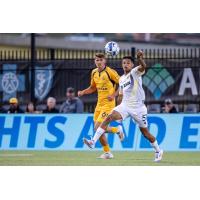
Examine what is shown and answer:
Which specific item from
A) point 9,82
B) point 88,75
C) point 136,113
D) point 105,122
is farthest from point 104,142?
point 9,82

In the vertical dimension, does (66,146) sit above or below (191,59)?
below

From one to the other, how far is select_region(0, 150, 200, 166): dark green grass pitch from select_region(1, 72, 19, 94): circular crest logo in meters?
4.44

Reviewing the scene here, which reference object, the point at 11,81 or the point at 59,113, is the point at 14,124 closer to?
the point at 59,113

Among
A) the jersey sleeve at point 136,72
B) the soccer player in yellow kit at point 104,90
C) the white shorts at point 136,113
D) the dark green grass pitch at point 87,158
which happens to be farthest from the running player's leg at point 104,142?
the jersey sleeve at point 136,72

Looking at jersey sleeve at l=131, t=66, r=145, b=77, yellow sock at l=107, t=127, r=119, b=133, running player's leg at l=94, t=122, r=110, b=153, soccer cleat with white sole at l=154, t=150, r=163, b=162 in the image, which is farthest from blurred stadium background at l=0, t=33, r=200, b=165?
jersey sleeve at l=131, t=66, r=145, b=77

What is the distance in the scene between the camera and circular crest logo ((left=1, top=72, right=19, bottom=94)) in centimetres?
2659

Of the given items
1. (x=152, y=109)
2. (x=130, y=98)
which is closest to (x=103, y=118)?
(x=130, y=98)

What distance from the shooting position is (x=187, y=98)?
25828 millimetres

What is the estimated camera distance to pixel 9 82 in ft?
87.3

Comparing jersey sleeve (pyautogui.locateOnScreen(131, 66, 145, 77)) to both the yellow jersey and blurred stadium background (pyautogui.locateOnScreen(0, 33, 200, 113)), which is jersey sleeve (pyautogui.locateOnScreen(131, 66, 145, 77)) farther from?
blurred stadium background (pyautogui.locateOnScreen(0, 33, 200, 113))

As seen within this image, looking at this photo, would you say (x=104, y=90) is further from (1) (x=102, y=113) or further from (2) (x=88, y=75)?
(2) (x=88, y=75)

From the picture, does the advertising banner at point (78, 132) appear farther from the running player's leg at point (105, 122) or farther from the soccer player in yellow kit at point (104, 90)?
the running player's leg at point (105, 122)

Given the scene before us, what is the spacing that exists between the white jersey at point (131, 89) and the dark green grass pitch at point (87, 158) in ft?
4.21

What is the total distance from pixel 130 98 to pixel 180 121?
4620mm
